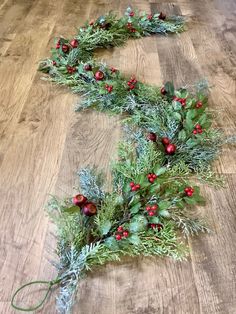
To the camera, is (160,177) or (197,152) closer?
(160,177)

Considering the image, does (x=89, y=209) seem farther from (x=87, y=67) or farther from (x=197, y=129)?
(x=87, y=67)

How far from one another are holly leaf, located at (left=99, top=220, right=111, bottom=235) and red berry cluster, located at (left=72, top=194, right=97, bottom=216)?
42 millimetres

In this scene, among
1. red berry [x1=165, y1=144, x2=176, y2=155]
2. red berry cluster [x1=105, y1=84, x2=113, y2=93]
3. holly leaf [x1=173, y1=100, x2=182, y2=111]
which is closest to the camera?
red berry [x1=165, y1=144, x2=176, y2=155]

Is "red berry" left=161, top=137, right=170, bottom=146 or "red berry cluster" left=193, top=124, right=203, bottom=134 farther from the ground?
"red berry cluster" left=193, top=124, right=203, bottom=134

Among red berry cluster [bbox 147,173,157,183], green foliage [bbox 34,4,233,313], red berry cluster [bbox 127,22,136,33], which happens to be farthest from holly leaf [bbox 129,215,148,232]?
red berry cluster [bbox 127,22,136,33]

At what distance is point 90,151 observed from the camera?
1.09m

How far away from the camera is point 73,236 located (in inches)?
31.8

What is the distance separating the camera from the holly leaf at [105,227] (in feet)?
2.63

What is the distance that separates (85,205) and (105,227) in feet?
0.24

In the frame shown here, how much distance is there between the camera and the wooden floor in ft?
2.50

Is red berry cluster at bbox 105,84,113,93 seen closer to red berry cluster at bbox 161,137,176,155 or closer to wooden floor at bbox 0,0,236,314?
wooden floor at bbox 0,0,236,314

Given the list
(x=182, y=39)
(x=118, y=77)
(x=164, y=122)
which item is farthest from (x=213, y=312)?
(x=182, y=39)

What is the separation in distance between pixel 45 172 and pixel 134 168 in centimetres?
25

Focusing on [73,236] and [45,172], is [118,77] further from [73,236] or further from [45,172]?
[73,236]
